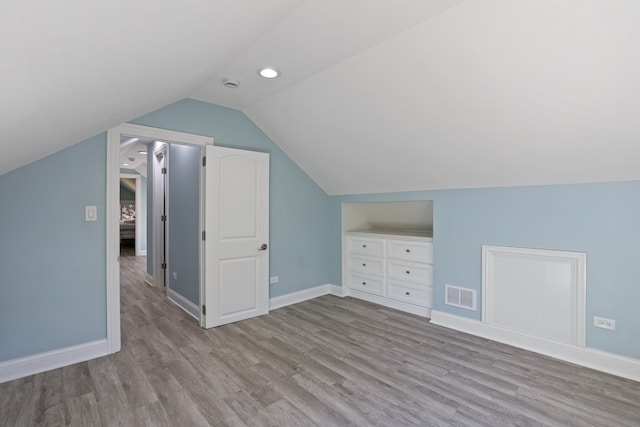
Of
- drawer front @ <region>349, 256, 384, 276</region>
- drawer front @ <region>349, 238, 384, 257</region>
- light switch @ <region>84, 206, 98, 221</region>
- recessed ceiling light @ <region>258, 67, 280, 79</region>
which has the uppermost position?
recessed ceiling light @ <region>258, 67, 280, 79</region>

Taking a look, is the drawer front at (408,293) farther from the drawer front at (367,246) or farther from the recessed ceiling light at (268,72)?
the recessed ceiling light at (268,72)

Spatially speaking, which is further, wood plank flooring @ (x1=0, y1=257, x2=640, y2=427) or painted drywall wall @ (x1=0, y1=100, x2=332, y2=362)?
painted drywall wall @ (x1=0, y1=100, x2=332, y2=362)

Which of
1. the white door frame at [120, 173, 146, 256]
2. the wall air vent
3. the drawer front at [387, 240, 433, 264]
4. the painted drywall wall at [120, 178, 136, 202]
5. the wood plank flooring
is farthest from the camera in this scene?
the painted drywall wall at [120, 178, 136, 202]

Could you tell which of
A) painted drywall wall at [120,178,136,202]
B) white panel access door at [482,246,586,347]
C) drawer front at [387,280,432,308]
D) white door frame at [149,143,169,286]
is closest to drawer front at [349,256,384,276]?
drawer front at [387,280,432,308]

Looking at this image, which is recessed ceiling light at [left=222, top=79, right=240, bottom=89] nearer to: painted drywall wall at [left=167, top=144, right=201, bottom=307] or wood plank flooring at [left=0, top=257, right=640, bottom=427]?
painted drywall wall at [left=167, top=144, right=201, bottom=307]

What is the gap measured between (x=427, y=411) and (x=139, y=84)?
2628 mm

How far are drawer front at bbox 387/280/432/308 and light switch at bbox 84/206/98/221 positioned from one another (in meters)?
3.33

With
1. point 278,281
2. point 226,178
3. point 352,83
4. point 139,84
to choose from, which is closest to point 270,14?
point 139,84

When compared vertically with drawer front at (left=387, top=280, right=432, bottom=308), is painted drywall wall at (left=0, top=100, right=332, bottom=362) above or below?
above

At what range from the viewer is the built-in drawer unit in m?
3.72

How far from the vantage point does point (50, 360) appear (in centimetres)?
250

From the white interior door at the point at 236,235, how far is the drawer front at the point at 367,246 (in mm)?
1341

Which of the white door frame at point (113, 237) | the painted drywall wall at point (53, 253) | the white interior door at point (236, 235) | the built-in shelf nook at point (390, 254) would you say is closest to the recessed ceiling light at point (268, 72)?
the white interior door at point (236, 235)

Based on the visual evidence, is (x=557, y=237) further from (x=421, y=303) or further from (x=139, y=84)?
(x=139, y=84)
